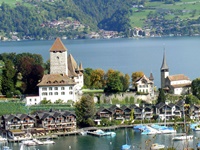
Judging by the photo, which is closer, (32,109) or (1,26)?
(32,109)

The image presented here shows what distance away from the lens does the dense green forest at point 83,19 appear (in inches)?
6275

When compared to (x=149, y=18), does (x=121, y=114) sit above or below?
below

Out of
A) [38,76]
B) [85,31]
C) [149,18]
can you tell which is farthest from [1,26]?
[38,76]

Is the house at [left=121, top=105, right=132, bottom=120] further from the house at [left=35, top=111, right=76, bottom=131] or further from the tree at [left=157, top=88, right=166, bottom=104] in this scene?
the house at [left=35, top=111, right=76, bottom=131]

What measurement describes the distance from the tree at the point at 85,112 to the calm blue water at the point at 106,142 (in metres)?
1.90

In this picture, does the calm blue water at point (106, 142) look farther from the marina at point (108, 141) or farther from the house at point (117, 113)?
the house at point (117, 113)

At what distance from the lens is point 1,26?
170 m

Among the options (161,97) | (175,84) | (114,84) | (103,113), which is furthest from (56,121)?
(175,84)

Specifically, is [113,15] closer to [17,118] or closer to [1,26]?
[1,26]

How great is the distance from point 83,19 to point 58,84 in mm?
131782

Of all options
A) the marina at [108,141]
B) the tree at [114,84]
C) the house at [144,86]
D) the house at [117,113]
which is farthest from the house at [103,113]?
the house at [144,86]

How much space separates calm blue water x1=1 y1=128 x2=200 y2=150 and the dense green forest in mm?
123549

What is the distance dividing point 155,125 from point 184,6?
127 meters

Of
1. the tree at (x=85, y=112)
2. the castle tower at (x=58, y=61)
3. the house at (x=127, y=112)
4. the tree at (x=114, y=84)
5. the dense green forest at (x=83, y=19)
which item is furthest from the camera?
the dense green forest at (x=83, y=19)
